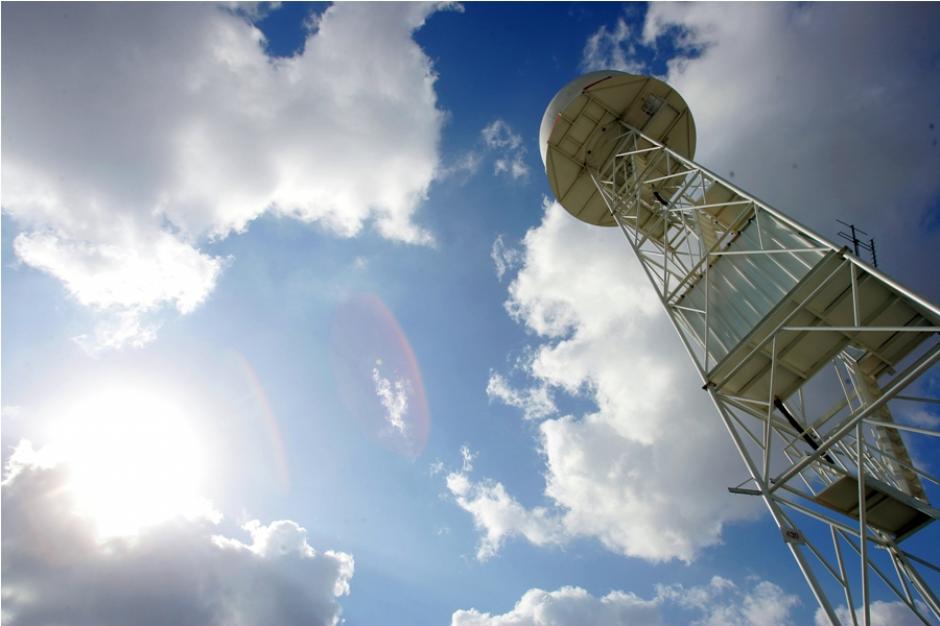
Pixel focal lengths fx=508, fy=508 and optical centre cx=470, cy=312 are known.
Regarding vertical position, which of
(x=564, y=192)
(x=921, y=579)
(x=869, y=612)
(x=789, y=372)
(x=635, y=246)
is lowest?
(x=869, y=612)

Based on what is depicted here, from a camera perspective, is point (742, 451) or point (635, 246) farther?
point (635, 246)

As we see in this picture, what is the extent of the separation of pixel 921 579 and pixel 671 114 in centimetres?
1717

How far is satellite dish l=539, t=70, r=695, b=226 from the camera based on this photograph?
65.8 ft

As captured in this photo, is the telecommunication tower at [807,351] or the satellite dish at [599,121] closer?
the telecommunication tower at [807,351]

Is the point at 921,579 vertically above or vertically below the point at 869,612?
above

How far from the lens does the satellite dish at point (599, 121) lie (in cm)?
2005

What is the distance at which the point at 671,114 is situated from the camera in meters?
20.9

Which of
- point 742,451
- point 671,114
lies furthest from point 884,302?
point 671,114

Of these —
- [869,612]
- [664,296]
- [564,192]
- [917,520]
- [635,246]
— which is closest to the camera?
[869,612]

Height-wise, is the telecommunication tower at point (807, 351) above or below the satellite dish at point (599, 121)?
below

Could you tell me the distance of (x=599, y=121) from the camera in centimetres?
2075

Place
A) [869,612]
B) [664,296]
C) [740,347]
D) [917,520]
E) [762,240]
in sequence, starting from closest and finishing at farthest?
[869,612] < [917,520] < [740,347] < [762,240] < [664,296]

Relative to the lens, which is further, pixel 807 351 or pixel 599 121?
pixel 599 121

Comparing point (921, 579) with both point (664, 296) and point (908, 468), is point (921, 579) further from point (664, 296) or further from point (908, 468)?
point (664, 296)
